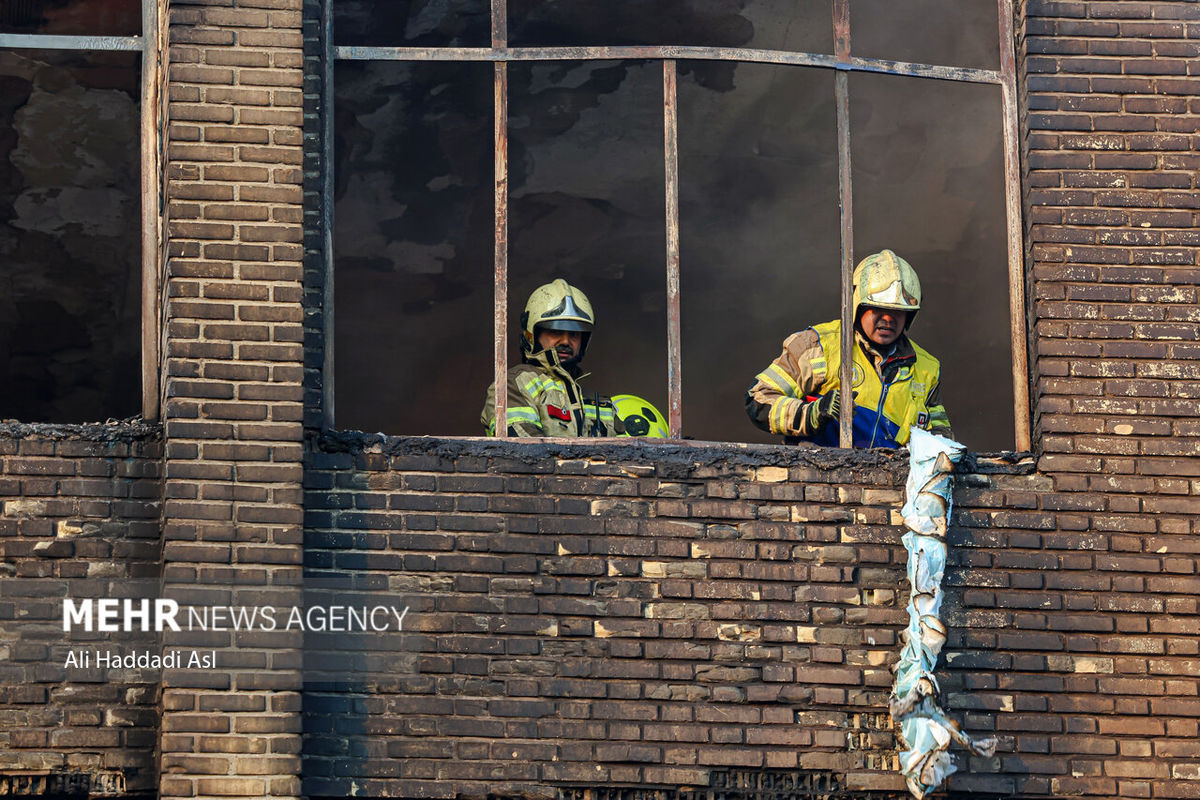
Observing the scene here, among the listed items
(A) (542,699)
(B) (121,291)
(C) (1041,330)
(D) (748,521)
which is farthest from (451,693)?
(B) (121,291)

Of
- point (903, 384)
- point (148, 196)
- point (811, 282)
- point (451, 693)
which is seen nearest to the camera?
point (451, 693)

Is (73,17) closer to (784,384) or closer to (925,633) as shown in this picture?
(784,384)

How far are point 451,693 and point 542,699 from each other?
34 cm

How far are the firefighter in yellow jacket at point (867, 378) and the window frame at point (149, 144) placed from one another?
2602mm

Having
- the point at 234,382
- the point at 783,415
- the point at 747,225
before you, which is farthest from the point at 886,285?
the point at 234,382

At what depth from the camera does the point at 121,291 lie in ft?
33.9

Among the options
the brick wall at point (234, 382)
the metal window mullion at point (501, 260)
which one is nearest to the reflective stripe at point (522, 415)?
the metal window mullion at point (501, 260)

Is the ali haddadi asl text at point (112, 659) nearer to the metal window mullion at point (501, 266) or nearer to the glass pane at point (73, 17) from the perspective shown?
the metal window mullion at point (501, 266)

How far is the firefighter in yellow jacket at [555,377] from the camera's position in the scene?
806cm

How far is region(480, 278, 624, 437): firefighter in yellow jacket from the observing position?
317 inches

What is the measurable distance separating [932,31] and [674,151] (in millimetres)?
1712

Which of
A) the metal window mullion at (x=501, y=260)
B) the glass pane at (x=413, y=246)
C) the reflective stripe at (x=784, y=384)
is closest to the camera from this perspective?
the metal window mullion at (x=501, y=260)

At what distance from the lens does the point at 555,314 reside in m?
8.51

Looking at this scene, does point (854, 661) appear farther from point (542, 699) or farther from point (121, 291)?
point (121, 291)
